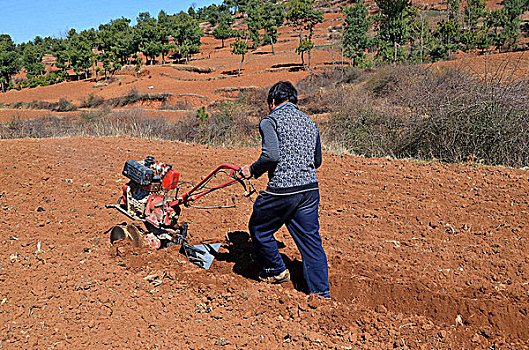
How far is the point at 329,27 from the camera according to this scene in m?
68.1

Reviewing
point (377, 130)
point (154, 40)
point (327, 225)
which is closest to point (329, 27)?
point (154, 40)

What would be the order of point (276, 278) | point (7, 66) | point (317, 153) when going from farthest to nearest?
point (7, 66) → point (276, 278) → point (317, 153)

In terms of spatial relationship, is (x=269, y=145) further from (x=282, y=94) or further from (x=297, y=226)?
(x=297, y=226)

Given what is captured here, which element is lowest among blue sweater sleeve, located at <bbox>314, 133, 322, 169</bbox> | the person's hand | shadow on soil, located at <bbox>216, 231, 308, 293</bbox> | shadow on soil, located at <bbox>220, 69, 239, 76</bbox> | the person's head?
shadow on soil, located at <bbox>216, 231, 308, 293</bbox>

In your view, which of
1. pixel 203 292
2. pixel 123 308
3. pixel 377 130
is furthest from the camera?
pixel 377 130

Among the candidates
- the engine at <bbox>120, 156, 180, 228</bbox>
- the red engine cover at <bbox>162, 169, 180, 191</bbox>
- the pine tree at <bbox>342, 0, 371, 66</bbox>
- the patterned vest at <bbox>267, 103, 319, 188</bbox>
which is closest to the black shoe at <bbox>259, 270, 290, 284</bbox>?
the patterned vest at <bbox>267, 103, 319, 188</bbox>

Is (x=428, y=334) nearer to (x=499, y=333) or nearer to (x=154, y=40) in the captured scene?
(x=499, y=333)

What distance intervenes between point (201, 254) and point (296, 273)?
1.02m

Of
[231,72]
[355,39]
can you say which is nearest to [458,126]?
[355,39]

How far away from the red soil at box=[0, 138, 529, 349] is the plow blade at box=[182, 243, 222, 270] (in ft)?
0.27

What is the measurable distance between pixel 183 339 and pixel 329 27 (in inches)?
Result: 2772

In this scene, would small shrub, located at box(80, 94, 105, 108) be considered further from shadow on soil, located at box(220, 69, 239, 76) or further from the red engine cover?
the red engine cover

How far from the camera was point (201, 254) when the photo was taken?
14.7 feet

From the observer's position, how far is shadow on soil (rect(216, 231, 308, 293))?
170 inches
